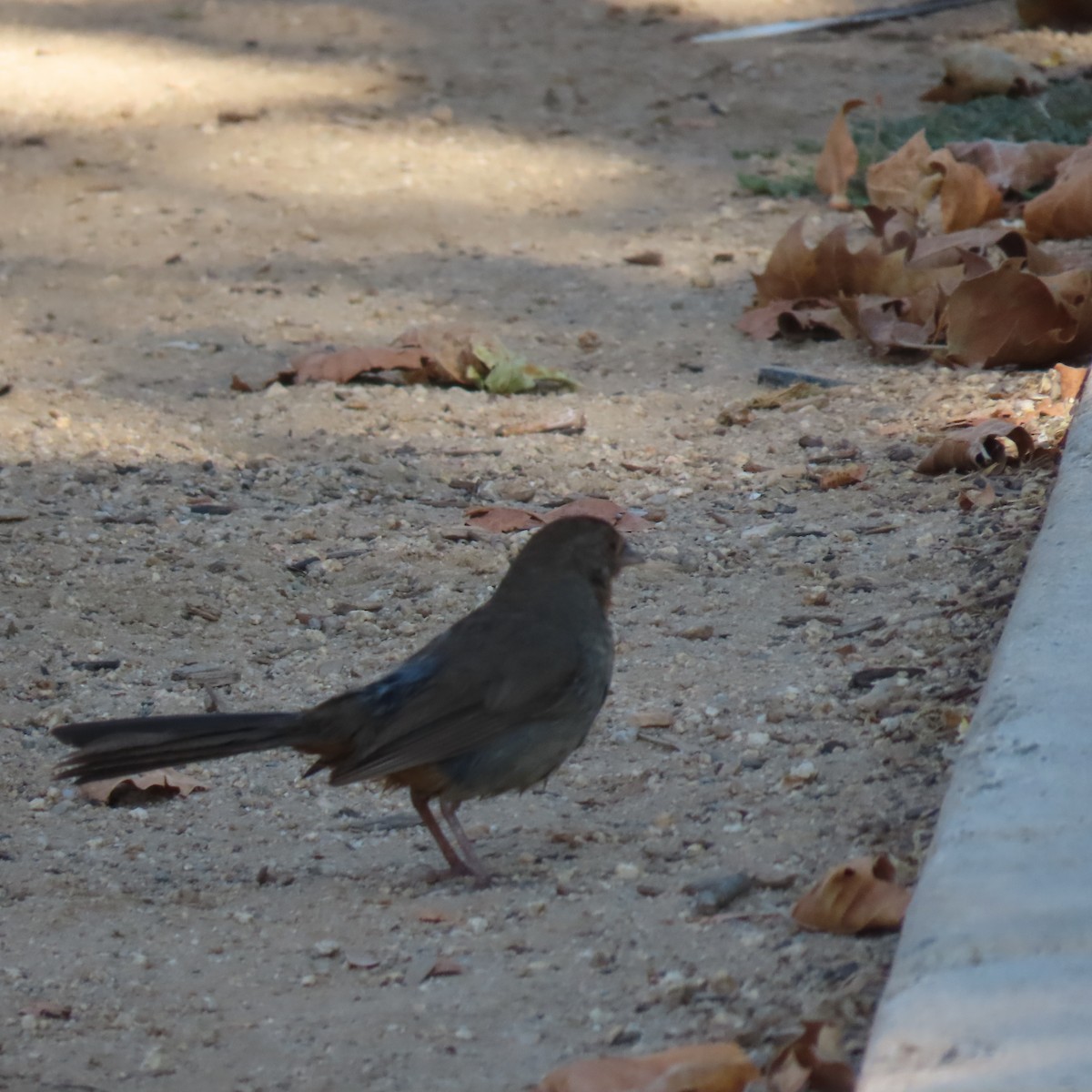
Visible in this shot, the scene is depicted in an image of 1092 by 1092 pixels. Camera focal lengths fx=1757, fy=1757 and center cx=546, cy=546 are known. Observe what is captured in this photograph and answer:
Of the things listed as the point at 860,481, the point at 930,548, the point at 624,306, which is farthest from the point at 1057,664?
the point at 624,306

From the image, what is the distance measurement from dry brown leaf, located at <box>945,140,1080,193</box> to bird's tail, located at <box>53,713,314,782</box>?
16.9 ft

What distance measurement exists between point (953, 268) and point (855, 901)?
4.10 m

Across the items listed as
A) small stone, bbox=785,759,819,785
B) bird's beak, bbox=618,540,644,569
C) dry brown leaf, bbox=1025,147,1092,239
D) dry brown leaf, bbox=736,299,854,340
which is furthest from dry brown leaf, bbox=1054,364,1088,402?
small stone, bbox=785,759,819,785

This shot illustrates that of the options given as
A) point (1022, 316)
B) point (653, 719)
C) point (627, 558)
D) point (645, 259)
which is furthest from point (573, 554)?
point (645, 259)

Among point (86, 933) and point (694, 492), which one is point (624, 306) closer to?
point (694, 492)

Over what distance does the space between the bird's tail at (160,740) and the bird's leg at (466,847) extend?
370mm

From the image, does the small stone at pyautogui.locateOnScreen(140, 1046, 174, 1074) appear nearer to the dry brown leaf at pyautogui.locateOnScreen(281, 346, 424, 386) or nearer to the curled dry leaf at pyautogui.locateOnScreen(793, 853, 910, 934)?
the curled dry leaf at pyautogui.locateOnScreen(793, 853, 910, 934)

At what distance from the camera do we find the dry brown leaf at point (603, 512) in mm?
5090

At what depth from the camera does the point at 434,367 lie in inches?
255

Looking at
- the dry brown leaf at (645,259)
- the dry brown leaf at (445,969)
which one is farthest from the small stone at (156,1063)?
the dry brown leaf at (645,259)

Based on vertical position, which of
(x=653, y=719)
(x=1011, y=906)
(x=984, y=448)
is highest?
(x=1011, y=906)

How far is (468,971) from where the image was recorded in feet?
9.50

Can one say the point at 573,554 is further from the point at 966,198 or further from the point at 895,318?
the point at 966,198

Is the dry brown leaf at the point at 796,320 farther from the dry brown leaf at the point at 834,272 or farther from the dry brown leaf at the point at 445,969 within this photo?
the dry brown leaf at the point at 445,969
